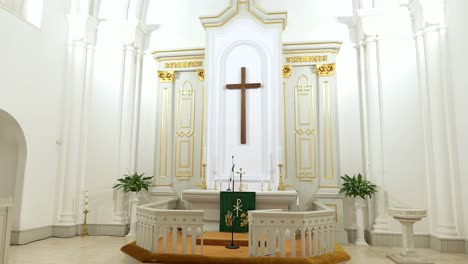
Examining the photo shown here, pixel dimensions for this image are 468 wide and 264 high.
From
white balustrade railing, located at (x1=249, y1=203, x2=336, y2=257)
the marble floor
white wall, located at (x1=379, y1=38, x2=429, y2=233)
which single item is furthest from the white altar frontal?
white balustrade railing, located at (x1=249, y1=203, x2=336, y2=257)

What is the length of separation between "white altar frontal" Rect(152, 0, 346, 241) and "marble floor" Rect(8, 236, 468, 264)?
1713 mm

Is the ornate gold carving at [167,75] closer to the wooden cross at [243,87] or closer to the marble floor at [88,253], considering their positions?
the wooden cross at [243,87]

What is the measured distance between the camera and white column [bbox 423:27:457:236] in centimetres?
725

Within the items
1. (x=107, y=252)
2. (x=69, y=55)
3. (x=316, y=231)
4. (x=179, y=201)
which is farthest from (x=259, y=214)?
(x=69, y=55)

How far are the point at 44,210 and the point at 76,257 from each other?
100 inches

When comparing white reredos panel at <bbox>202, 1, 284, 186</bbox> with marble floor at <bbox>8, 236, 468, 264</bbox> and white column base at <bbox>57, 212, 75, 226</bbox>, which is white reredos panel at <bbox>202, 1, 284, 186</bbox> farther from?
Result: white column base at <bbox>57, 212, 75, 226</bbox>

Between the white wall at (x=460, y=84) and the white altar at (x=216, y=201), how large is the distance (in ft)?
11.1

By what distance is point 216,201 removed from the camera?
26.5 ft

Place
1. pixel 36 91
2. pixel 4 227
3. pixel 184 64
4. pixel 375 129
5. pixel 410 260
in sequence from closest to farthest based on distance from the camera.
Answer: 1. pixel 4 227
2. pixel 410 260
3. pixel 36 91
4. pixel 375 129
5. pixel 184 64

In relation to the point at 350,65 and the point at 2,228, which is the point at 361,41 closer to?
the point at 350,65

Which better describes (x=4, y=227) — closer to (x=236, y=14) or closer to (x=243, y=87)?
(x=243, y=87)

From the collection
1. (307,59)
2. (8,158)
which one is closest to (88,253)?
(8,158)

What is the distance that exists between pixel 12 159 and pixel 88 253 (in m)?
3.05

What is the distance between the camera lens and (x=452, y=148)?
7.31 meters
